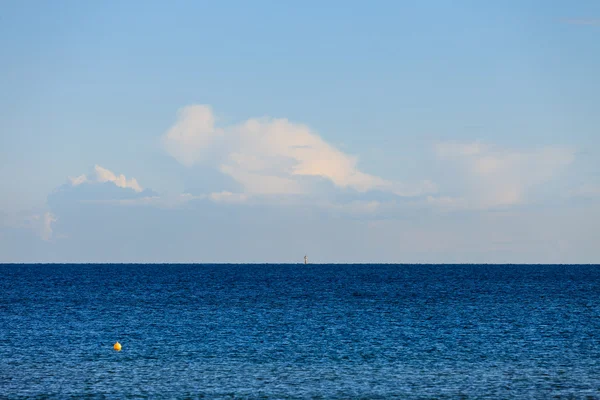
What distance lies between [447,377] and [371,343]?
1472 cm

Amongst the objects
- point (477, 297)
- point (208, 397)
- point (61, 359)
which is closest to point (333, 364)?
point (208, 397)

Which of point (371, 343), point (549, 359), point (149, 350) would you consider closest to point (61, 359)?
point (149, 350)

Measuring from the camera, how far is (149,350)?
54406 mm

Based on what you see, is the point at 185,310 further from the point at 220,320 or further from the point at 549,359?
the point at 549,359

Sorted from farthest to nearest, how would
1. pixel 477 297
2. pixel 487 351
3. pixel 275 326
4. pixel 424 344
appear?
pixel 477 297 < pixel 275 326 < pixel 424 344 < pixel 487 351

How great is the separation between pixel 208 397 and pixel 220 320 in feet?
125

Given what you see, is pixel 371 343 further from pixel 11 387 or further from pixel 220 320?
pixel 11 387

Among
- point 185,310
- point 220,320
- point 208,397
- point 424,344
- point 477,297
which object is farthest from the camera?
point 477,297

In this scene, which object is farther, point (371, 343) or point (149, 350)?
point (371, 343)

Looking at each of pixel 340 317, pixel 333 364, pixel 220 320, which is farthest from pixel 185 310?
pixel 333 364

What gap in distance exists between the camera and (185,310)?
89.2 meters

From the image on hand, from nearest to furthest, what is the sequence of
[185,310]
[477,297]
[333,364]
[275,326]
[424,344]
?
[333,364] < [424,344] < [275,326] < [185,310] < [477,297]

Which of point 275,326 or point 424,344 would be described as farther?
point 275,326

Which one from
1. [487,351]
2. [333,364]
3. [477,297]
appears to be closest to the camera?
[333,364]
